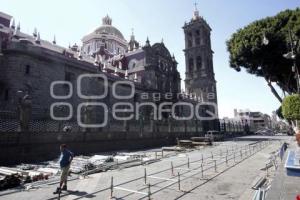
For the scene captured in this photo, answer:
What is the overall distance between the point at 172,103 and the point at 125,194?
4280 centimetres

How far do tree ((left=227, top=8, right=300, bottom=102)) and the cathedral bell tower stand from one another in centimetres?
3908

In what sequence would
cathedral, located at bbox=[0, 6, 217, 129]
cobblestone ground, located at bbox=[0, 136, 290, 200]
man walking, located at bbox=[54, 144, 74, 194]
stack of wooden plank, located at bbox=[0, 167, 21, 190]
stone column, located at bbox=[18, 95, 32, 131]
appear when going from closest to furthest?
cobblestone ground, located at bbox=[0, 136, 290, 200] → man walking, located at bbox=[54, 144, 74, 194] → stack of wooden plank, located at bbox=[0, 167, 21, 190] → stone column, located at bbox=[18, 95, 32, 131] → cathedral, located at bbox=[0, 6, 217, 129]

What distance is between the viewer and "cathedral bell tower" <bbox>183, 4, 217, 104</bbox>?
63.6 meters

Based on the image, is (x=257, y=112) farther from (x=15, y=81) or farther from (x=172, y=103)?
(x=15, y=81)

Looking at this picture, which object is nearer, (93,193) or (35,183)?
(93,193)

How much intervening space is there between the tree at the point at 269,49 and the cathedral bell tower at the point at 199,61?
128 ft

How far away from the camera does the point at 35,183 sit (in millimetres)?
9633

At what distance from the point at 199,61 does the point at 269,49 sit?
43.9m

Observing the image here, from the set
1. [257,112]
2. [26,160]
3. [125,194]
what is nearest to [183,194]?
[125,194]

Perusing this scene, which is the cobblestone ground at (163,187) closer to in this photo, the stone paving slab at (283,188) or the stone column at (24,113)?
the stone paving slab at (283,188)

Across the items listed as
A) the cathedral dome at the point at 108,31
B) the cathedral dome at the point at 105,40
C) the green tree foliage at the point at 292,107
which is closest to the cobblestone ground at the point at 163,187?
the green tree foliage at the point at 292,107

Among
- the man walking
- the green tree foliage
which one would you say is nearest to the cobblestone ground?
the man walking

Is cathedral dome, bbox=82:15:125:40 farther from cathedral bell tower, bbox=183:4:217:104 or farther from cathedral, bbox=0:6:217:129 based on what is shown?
cathedral bell tower, bbox=183:4:217:104

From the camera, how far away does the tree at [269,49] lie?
20.5 meters
